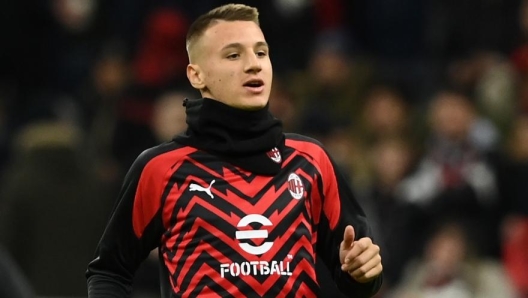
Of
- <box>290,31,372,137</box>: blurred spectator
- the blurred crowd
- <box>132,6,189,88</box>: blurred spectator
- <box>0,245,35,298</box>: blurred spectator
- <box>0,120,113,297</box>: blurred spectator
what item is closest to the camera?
<box>0,245,35,298</box>: blurred spectator

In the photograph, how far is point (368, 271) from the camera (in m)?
4.60

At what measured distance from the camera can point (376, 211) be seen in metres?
9.51

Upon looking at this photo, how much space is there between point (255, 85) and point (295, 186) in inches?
14.5

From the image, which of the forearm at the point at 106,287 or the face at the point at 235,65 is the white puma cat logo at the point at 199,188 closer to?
the face at the point at 235,65

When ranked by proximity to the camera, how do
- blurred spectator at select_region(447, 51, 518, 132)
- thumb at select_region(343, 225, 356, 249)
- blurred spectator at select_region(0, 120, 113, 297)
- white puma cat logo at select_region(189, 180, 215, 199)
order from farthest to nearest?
blurred spectator at select_region(447, 51, 518, 132), blurred spectator at select_region(0, 120, 113, 297), white puma cat logo at select_region(189, 180, 215, 199), thumb at select_region(343, 225, 356, 249)

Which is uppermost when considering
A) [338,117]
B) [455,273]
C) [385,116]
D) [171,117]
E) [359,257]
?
[359,257]

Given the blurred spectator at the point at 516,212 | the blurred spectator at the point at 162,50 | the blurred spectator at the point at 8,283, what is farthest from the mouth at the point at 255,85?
the blurred spectator at the point at 162,50

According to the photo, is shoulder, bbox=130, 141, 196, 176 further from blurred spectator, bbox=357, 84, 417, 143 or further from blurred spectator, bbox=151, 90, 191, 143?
blurred spectator, bbox=357, 84, 417, 143

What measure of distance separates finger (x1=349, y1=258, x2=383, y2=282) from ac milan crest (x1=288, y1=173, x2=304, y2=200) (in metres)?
0.33

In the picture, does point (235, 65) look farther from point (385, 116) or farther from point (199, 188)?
point (385, 116)

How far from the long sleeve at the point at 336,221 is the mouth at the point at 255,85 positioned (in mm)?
337

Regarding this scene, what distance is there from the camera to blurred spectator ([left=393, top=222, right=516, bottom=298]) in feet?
29.2

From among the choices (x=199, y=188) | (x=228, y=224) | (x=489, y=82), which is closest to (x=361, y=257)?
(x=228, y=224)

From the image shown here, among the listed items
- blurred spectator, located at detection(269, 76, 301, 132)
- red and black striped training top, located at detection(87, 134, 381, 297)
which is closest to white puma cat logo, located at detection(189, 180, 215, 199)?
red and black striped training top, located at detection(87, 134, 381, 297)
